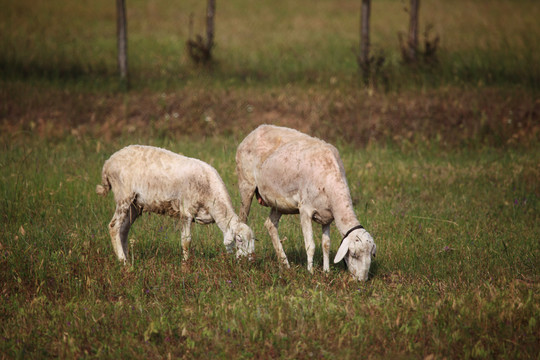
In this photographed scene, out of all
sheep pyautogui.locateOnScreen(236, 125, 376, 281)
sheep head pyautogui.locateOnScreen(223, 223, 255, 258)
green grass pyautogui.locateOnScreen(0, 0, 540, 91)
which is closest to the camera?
sheep pyautogui.locateOnScreen(236, 125, 376, 281)

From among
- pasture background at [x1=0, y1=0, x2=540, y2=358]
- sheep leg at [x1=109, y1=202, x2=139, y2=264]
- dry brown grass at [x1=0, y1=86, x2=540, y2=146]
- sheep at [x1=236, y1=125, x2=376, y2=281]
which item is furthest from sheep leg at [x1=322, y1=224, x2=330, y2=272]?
dry brown grass at [x1=0, y1=86, x2=540, y2=146]

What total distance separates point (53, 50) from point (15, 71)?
2.32m

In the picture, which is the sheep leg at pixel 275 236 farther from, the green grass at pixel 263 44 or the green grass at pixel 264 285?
the green grass at pixel 263 44

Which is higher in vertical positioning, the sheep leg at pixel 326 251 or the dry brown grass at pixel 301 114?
the dry brown grass at pixel 301 114

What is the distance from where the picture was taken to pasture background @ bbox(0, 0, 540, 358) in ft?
19.1

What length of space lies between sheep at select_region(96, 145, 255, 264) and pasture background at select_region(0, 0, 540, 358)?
43cm

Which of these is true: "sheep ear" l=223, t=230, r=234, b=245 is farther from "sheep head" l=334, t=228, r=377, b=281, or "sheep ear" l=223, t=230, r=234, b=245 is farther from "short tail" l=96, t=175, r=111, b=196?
"short tail" l=96, t=175, r=111, b=196

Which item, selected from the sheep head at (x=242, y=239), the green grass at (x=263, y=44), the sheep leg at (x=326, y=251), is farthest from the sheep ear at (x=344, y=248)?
the green grass at (x=263, y=44)

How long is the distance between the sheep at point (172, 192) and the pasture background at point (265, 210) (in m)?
0.43

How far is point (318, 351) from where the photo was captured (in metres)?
5.58

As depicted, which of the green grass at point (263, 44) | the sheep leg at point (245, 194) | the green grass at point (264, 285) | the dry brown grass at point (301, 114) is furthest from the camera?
the green grass at point (263, 44)

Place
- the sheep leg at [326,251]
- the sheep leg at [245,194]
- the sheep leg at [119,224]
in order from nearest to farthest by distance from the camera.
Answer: the sheep leg at [326,251] → the sheep leg at [119,224] → the sheep leg at [245,194]

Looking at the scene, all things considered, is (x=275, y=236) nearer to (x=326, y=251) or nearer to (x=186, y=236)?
(x=326, y=251)

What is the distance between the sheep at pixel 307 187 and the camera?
6910 mm
